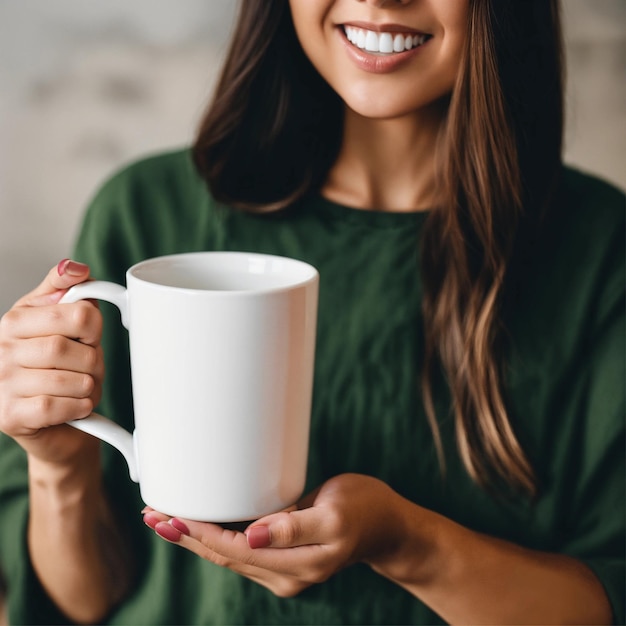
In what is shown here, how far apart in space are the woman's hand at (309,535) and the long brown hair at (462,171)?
7.1 inches

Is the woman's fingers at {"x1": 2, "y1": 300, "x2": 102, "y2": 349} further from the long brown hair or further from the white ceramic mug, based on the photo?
the long brown hair

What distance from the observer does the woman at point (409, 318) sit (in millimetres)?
775

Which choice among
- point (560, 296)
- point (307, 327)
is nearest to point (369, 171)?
point (560, 296)

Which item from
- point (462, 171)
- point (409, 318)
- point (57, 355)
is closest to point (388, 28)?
point (462, 171)

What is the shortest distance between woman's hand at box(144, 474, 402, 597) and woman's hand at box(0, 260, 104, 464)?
0.11 m

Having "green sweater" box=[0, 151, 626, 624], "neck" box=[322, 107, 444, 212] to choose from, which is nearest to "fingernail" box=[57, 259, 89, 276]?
"green sweater" box=[0, 151, 626, 624]

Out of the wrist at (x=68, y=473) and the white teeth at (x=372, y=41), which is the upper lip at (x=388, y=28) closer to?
the white teeth at (x=372, y=41)

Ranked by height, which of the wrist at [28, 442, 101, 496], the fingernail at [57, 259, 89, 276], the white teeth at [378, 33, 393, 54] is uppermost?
the white teeth at [378, 33, 393, 54]

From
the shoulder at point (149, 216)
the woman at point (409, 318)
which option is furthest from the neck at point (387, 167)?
the shoulder at point (149, 216)

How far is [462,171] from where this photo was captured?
2.78 feet

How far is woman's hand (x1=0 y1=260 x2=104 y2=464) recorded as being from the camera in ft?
1.95

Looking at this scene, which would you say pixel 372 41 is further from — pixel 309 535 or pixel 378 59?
pixel 309 535

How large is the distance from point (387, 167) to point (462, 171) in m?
0.10

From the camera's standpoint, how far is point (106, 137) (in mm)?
1020
